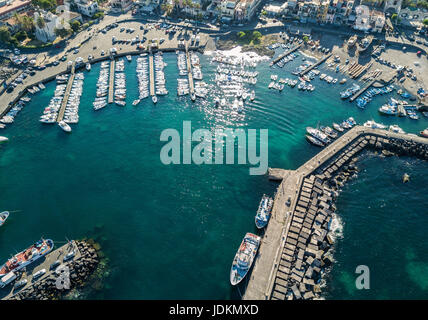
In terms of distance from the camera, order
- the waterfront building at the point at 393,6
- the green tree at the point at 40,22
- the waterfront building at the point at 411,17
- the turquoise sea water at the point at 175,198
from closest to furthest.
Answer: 1. the turquoise sea water at the point at 175,198
2. the green tree at the point at 40,22
3. the waterfront building at the point at 411,17
4. the waterfront building at the point at 393,6

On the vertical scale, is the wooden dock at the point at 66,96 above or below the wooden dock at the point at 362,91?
above

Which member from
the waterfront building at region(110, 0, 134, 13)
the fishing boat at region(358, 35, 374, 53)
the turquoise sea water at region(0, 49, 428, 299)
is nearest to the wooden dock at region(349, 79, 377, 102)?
the turquoise sea water at region(0, 49, 428, 299)

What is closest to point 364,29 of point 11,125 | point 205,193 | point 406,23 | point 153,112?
point 406,23

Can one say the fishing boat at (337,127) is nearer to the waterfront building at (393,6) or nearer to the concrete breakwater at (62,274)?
the concrete breakwater at (62,274)

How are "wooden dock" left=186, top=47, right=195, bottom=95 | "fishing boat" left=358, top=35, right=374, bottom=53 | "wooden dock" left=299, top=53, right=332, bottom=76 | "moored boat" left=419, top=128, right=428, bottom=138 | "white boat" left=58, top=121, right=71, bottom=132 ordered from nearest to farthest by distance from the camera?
"moored boat" left=419, top=128, right=428, bottom=138 → "white boat" left=58, top=121, right=71, bottom=132 → "wooden dock" left=186, top=47, right=195, bottom=95 → "wooden dock" left=299, top=53, right=332, bottom=76 → "fishing boat" left=358, top=35, right=374, bottom=53

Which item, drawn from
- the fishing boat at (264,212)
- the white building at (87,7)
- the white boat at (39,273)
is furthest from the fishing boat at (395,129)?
the white building at (87,7)

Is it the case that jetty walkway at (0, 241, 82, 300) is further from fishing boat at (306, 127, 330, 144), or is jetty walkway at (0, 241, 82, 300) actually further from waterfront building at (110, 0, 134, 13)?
waterfront building at (110, 0, 134, 13)

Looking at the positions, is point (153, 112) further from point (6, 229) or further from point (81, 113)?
point (6, 229)

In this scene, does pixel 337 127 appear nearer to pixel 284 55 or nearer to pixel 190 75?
pixel 284 55
